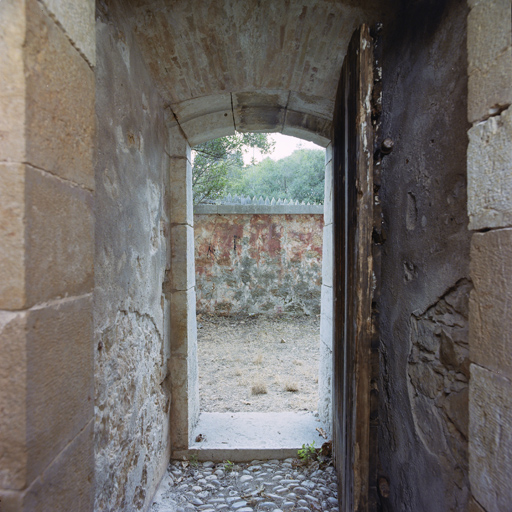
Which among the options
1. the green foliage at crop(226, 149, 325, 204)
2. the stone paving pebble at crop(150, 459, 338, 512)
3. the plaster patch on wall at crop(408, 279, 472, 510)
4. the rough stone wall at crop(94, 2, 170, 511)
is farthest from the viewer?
the green foliage at crop(226, 149, 325, 204)

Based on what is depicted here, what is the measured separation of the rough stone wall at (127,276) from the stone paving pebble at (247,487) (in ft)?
0.73

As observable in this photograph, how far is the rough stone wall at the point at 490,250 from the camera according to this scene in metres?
1.08

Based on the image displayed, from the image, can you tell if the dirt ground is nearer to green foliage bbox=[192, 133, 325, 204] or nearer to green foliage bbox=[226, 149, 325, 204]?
green foliage bbox=[192, 133, 325, 204]

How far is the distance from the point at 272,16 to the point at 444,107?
127cm

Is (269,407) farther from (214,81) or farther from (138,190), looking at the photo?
(214,81)

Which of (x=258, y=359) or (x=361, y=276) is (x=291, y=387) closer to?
(x=258, y=359)

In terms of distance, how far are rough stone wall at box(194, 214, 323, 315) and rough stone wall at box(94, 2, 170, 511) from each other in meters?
5.10

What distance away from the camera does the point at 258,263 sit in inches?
309

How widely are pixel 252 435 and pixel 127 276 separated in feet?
6.90

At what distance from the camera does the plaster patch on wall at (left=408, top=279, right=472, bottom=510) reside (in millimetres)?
1299

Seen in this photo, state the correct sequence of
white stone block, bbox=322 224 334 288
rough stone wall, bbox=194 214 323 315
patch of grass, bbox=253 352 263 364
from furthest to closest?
rough stone wall, bbox=194 214 323 315 < patch of grass, bbox=253 352 263 364 < white stone block, bbox=322 224 334 288

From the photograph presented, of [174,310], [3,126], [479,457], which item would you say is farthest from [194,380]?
[3,126]

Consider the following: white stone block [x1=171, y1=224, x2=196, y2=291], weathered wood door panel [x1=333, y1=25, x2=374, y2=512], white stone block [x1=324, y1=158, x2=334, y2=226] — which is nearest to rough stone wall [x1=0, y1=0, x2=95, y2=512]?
weathered wood door panel [x1=333, y1=25, x2=374, y2=512]

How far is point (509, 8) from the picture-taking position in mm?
1077
